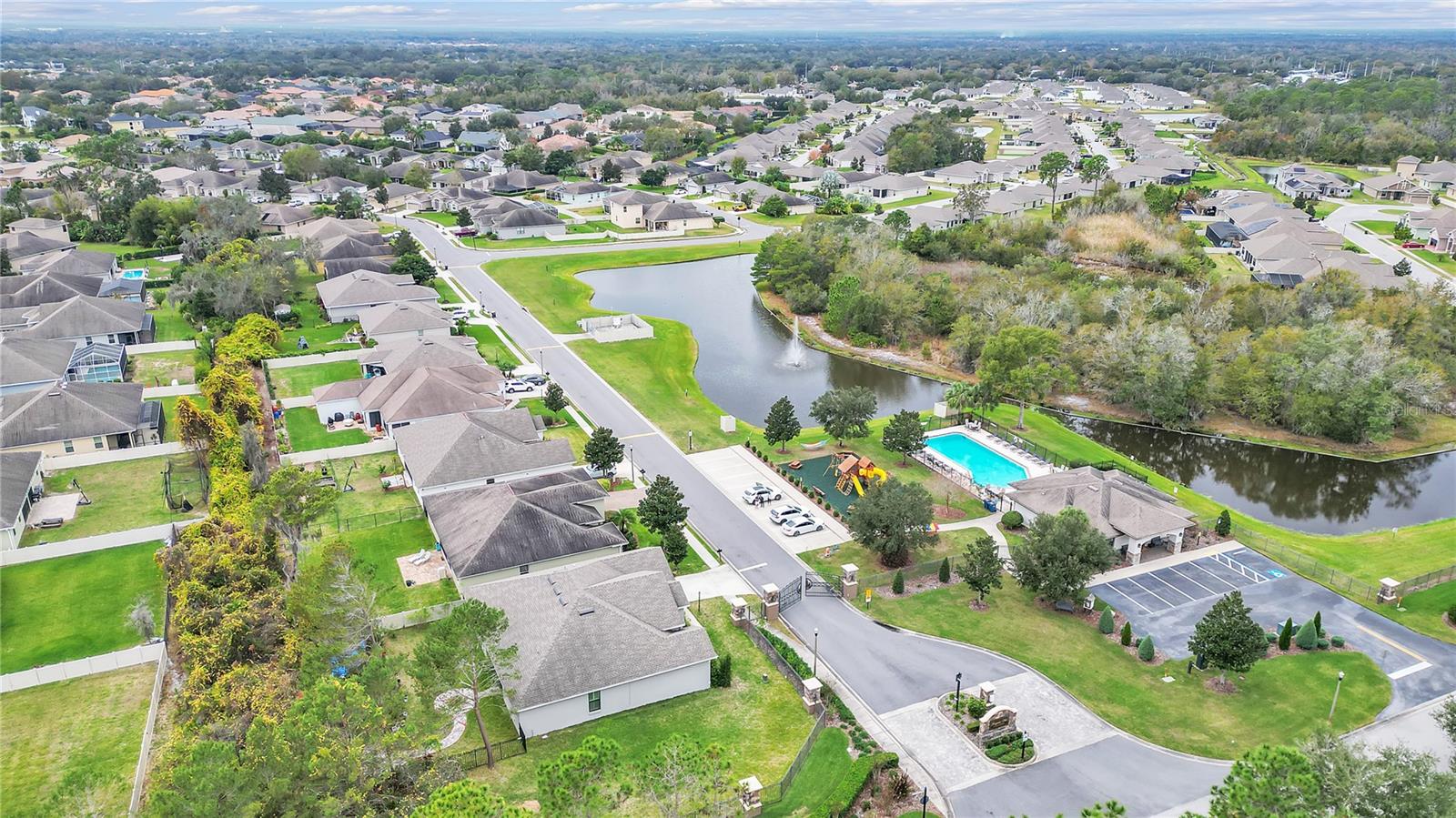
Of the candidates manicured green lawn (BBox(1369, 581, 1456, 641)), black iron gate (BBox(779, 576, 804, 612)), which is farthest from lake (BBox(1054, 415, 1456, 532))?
black iron gate (BBox(779, 576, 804, 612))

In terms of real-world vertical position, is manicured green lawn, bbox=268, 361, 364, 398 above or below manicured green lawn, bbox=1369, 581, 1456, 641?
above

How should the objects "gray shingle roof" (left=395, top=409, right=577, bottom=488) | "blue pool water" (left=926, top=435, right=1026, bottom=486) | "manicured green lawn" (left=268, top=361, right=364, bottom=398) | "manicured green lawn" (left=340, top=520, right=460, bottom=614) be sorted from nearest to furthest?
"manicured green lawn" (left=340, top=520, right=460, bottom=614) < "gray shingle roof" (left=395, top=409, right=577, bottom=488) < "blue pool water" (left=926, top=435, right=1026, bottom=486) < "manicured green lawn" (left=268, top=361, right=364, bottom=398)

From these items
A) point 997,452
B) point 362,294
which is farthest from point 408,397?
point 997,452

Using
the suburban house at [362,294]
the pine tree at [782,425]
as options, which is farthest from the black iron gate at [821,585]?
the suburban house at [362,294]

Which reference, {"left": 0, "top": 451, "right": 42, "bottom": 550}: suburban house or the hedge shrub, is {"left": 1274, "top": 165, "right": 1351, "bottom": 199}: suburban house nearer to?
the hedge shrub

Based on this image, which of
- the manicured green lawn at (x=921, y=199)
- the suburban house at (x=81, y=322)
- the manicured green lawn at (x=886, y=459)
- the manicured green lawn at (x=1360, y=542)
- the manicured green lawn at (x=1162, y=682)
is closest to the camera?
the manicured green lawn at (x=1162, y=682)

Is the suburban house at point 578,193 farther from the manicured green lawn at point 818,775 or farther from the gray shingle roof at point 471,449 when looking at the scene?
the manicured green lawn at point 818,775
